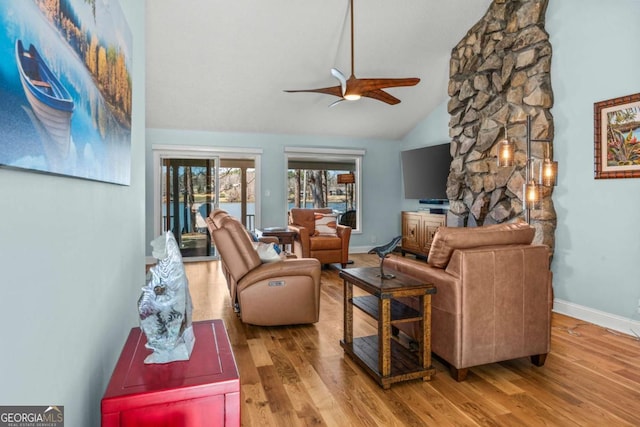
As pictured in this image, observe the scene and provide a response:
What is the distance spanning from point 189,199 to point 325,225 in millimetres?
2550

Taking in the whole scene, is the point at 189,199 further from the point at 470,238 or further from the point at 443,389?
the point at 443,389

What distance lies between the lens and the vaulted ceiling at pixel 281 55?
4172 mm

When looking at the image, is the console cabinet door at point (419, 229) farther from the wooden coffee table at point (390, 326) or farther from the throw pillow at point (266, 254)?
the wooden coffee table at point (390, 326)

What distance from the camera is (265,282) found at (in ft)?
10.0

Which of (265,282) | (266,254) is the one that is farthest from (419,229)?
(265,282)

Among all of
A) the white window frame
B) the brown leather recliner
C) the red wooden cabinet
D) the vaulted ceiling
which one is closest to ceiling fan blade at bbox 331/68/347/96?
the vaulted ceiling

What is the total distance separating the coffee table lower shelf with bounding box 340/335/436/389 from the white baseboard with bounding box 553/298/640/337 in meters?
2.05

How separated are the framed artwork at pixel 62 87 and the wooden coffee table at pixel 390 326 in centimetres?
154

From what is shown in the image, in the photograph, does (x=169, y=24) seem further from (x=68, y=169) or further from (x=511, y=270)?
(x=511, y=270)

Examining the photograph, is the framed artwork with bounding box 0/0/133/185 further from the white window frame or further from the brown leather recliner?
the white window frame

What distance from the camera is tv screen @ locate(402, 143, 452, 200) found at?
585 cm

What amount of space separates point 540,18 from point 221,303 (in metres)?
4.49

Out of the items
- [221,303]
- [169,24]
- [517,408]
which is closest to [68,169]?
[517,408]

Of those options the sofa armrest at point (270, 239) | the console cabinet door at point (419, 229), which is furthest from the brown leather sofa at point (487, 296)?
the console cabinet door at point (419, 229)
